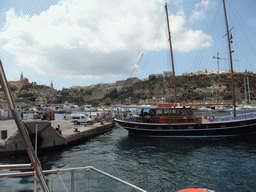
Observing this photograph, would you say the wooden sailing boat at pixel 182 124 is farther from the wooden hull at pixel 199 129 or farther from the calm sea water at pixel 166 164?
the calm sea water at pixel 166 164

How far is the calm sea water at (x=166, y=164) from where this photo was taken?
9.55 meters

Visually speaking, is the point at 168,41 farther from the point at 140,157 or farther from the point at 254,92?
the point at 254,92

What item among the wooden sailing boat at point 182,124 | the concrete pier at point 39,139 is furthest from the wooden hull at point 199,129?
the concrete pier at point 39,139

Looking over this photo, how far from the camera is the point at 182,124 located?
23000 millimetres

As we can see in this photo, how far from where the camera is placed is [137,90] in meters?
188

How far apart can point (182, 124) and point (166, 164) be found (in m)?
10.9

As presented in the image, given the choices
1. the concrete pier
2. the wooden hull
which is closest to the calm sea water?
the concrete pier

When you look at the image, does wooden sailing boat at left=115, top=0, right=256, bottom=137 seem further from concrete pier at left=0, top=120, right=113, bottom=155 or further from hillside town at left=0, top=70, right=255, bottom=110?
hillside town at left=0, top=70, right=255, bottom=110

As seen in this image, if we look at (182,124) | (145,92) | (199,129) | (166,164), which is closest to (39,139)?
(166,164)

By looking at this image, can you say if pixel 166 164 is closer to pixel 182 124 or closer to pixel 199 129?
pixel 182 124

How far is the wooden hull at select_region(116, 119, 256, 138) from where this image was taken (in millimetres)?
22250

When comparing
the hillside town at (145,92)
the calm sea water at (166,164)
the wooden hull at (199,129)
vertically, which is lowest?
the calm sea water at (166,164)

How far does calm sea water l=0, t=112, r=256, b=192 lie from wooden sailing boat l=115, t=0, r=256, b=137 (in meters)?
2.55

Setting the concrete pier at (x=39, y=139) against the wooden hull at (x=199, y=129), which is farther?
the wooden hull at (x=199, y=129)
